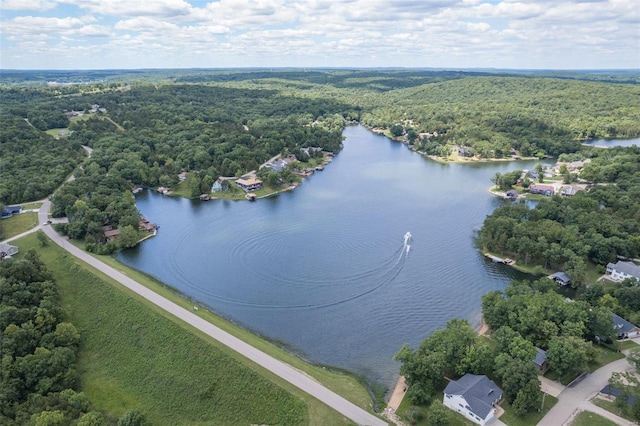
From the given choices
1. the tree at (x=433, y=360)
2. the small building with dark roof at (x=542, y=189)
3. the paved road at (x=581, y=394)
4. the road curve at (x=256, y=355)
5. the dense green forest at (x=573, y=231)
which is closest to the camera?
the paved road at (x=581, y=394)

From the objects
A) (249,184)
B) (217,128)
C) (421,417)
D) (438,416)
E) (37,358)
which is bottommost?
(421,417)

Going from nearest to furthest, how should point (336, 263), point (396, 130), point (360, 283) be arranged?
point (360, 283) → point (336, 263) → point (396, 130)

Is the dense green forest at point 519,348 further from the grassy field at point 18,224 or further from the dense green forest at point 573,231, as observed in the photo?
the grassy field at point 18,224

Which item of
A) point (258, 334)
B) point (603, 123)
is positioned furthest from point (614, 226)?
point (603, 123)

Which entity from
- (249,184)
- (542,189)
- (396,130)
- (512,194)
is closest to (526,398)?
(512,194)

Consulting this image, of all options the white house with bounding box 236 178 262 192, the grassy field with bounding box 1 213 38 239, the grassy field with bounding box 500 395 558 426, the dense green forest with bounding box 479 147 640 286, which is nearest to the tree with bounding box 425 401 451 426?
the grassy field with bounding box 500 395 558 426

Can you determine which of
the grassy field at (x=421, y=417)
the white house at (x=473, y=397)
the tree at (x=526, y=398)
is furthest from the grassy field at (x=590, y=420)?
the grassy field at (x=421, y=417)

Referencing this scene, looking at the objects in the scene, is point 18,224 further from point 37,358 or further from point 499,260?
point 499,260

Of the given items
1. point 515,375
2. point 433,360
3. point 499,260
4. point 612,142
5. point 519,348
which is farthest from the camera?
point 612,142
